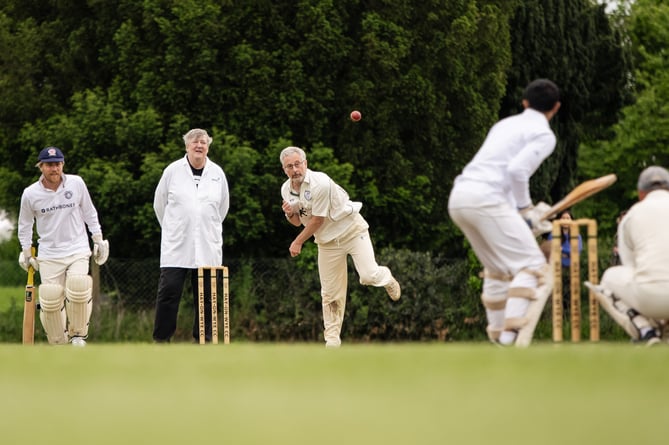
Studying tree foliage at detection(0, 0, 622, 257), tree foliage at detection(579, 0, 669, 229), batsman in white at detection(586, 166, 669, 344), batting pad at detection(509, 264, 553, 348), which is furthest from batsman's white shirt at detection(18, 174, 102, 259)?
tree foliage at detection(579, 0, 669, 229)

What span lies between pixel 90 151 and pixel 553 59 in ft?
36.5

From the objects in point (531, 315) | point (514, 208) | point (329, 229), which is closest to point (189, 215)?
point (329, 229)

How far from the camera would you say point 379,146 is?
2356 cm

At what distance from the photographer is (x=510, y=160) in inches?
317

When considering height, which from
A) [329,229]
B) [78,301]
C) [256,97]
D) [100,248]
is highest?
[256,97]

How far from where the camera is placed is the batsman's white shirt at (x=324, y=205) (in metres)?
11.3

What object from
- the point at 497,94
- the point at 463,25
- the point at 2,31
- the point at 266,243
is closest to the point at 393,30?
the point at 463,25

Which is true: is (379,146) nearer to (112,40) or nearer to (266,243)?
(266,243)

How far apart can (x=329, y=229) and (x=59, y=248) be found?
255 centimetres

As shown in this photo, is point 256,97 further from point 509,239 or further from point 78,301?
point 509,239

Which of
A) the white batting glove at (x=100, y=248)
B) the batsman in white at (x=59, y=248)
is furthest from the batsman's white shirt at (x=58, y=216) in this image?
the white batting glove at (x=100, y=248)

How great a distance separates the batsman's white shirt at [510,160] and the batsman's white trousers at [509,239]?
6 centimetres

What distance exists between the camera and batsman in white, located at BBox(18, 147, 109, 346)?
1161cm

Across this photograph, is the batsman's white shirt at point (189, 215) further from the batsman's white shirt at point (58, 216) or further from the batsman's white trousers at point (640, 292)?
the batsman's white trousers at point (640, 292)
